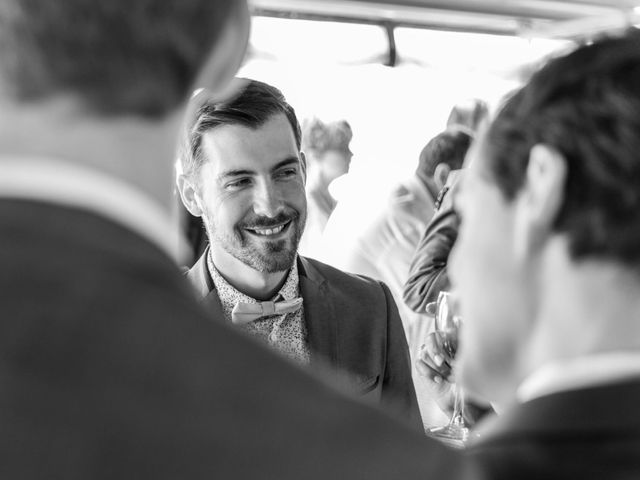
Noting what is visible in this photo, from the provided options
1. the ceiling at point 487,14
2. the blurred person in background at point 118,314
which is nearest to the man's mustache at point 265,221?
the blurred person in background at point 118,314

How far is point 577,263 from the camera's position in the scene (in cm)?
74

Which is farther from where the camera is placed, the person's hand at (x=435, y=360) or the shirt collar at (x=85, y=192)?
the person's hand at (x=435, y=360)

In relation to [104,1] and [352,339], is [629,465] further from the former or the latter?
[352,339]

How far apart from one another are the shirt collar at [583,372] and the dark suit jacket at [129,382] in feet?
1.03

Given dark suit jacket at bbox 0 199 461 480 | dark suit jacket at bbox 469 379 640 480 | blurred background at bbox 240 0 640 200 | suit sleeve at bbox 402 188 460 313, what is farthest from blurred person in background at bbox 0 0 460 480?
blurred background at bbox 240 0 640 200

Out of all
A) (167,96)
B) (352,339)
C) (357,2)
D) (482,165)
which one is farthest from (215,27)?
(357,2)

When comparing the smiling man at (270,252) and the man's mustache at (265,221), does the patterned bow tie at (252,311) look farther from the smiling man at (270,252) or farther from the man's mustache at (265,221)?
the man's mustache at (265,221)

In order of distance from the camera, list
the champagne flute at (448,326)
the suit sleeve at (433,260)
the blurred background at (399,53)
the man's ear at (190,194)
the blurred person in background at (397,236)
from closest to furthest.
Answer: the champagne flute at (448,326) < the man's ear at (190,194) < the suit sleeve at (433,260) < the blurred person in background at (397,236) < the blurred background at (399,53)

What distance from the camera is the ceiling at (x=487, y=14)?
697cm

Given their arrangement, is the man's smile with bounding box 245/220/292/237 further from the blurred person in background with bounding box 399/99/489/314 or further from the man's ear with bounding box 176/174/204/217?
the blurred person in background with bounding box 399/99/489/314

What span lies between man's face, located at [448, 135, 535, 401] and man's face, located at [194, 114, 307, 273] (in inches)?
42.7

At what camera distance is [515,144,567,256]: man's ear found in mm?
735

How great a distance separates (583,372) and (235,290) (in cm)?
120

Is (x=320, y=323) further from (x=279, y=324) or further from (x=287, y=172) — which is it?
(x=287, y=172)
